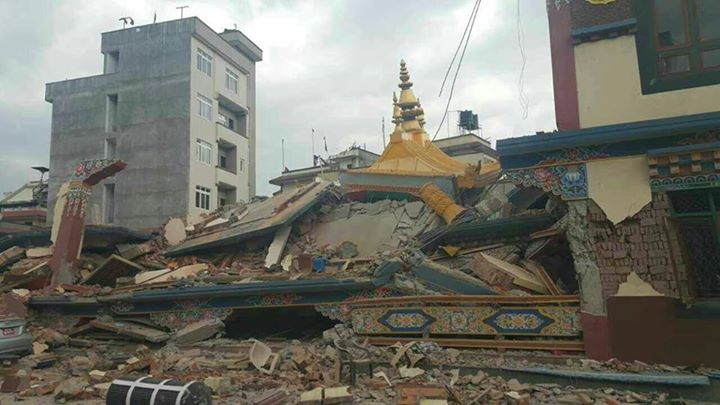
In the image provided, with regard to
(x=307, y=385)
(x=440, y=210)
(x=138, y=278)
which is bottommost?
(x=307, y=385)

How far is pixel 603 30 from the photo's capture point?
786cm

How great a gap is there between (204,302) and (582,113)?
798cm

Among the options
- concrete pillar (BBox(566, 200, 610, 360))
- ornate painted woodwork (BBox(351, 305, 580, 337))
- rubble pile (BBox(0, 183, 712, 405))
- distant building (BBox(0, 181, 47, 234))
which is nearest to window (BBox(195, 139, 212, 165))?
distant building (BBox(0, 181, 47, 234))

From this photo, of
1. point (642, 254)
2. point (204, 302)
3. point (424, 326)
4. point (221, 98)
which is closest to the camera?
point (642, 254)

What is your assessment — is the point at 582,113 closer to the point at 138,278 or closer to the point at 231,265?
the point at 231,265

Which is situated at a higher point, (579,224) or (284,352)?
(579,224)

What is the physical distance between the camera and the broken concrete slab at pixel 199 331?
10602 mm

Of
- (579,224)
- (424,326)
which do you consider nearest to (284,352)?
(424,326)

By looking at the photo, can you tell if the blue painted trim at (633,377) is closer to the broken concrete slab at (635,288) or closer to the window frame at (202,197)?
the broken concrete slab at (635,288)

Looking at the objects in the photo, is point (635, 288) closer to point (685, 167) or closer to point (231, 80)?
point (685, 167)

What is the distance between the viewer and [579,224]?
25.0 feet

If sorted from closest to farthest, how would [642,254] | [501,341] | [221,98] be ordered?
[642,254] → [501,341] → [221,98]

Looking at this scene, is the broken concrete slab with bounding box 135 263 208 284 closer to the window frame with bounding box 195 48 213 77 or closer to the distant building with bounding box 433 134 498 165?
the window frame with bounding box 195 48 213 77

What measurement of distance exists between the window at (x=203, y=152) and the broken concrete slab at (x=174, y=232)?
18034 mm
